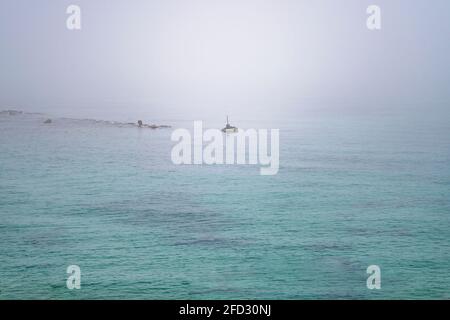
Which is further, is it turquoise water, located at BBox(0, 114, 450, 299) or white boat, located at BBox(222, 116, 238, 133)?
white boat, located at BBox(222, 116, 238, 133)

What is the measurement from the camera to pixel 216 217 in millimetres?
23156

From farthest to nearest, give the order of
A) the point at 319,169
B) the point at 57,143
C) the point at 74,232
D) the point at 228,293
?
the point at 57,143 → the point at 319,169 → the point at 74,232 → the point at 228,293

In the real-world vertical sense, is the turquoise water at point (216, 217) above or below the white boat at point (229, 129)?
below

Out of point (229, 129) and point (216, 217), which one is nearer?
point (216, 217)

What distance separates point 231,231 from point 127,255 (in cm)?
395

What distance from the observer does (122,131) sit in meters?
34.6

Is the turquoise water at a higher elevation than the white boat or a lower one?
lower

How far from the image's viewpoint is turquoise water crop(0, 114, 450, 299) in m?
17.5

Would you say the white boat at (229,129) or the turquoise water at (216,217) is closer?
the turquoise water at (216,217)

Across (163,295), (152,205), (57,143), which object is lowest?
(163,295)

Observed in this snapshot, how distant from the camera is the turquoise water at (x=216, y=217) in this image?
1748cm

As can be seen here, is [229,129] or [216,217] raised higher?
[229,129]
